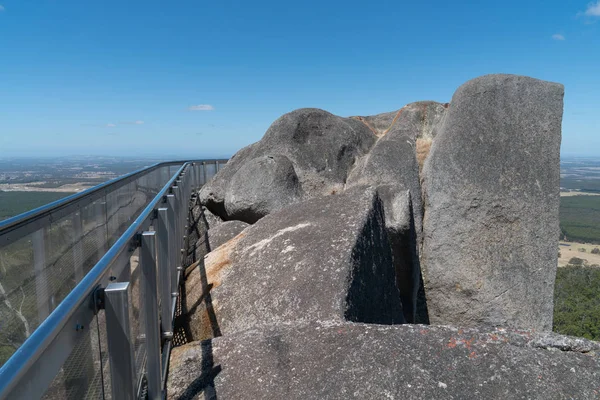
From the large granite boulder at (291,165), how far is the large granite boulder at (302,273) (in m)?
4.41

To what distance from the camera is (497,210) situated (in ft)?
33.2

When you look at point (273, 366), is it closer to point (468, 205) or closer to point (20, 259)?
point (20, 259)

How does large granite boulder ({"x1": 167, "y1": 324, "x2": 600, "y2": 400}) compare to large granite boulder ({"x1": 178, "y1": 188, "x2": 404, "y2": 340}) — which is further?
large granite boulder ({"x1": 178, "y1": 188, "x2": 404, "y2": 340})

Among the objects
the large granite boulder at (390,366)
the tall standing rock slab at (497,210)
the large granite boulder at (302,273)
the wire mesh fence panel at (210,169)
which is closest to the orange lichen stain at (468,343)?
the large granite boulder at (390,366)

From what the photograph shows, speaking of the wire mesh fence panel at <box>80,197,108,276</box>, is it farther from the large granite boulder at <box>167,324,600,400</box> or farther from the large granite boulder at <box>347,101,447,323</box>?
the large granite boulder at <box>347,101,447,323</box>

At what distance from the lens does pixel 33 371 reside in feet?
4.44

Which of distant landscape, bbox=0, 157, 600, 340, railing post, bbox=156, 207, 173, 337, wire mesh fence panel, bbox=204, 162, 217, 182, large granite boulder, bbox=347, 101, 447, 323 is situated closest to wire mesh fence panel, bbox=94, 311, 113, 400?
railing post, bbox=156, 207, 173, 337

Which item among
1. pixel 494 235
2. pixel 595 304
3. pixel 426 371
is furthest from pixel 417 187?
pixel 595 304

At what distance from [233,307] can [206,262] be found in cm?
126

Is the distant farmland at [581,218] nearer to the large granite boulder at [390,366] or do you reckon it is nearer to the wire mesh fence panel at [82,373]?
the large granite boulder at [390,366]

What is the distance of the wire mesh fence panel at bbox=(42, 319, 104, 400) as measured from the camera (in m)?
1.60

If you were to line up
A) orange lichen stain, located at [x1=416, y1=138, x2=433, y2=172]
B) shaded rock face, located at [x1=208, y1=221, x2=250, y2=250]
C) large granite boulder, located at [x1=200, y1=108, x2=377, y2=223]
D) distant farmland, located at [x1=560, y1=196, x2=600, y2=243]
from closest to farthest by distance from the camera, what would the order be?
shaded rock face, located at [x1=208, y1=221, x2=250, y2=250], large granite boulder, located at [x1=200, y1=108, x2=377, y2=223], orange lichen stain, located at [x1=416, y1=138, x2=433, y2=172], distant farmland, located at [x1=560, y1=196, x2=600, y2=243]

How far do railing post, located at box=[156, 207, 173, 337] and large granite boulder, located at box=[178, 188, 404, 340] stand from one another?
39.8 inches

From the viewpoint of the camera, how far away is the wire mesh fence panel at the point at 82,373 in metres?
1.60
